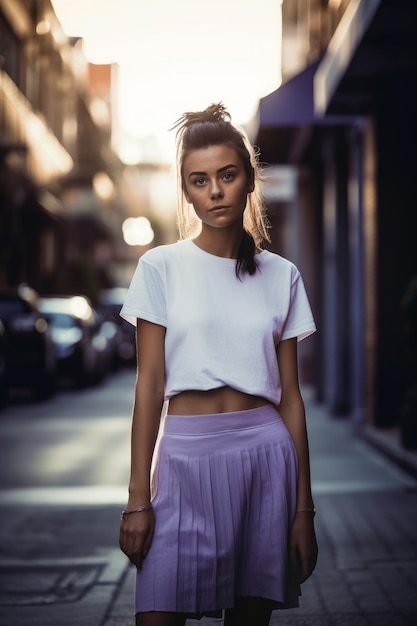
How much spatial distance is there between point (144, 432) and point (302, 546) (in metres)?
0.54

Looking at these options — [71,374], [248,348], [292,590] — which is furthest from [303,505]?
[71,374]

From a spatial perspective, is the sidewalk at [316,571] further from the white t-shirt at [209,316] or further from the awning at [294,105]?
the awning at [294,105]

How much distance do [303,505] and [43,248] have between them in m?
42.5

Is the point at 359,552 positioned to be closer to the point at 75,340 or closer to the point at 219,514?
the point at 219,514

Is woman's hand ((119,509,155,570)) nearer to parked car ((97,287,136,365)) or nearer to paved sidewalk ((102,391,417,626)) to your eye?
paved sidewalk ((102,391,417,626))

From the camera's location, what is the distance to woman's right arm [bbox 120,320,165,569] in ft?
10.0

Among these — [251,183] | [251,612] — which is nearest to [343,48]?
[251,183]

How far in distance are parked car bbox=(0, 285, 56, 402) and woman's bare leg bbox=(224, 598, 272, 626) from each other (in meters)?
15.8

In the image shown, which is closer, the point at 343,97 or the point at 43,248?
the point at 343,97

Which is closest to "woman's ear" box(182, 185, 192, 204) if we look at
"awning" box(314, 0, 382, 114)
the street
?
the street

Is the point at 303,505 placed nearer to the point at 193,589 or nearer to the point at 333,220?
the point at 193,589

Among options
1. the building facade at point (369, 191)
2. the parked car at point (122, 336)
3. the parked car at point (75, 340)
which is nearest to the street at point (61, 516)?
the building facade at point (369, 191)

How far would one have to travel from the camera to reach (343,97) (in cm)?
1255

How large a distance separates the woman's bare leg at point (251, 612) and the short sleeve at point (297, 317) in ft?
2.37
